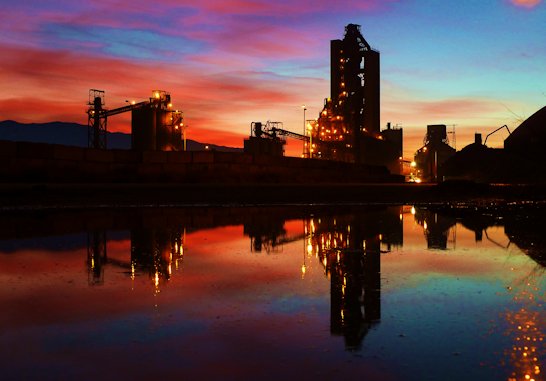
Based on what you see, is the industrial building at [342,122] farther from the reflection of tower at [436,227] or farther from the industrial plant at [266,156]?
the reflection of tower at [436,227]

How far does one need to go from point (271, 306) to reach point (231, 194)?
19451mm

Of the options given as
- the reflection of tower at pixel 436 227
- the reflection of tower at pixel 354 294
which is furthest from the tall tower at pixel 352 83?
the reflection of tower at pixel 354 294

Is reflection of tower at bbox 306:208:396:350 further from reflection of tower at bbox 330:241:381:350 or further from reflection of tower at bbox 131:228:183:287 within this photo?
reflection of tower at bbox 131:228:183:287

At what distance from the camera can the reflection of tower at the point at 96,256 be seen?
7152 millimetres

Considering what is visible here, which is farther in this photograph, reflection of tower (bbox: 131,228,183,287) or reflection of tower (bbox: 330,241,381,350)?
reflection of tower (bbox: 131,228,183,287)

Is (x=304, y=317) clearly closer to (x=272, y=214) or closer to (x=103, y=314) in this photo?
(x=103, y=314)

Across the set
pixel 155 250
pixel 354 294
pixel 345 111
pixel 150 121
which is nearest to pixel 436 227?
pixel 155 250

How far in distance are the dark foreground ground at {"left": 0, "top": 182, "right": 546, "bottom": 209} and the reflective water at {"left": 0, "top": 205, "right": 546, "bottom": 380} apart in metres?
8.52

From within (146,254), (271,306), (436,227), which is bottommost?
(271,306)

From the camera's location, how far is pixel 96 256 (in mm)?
8805

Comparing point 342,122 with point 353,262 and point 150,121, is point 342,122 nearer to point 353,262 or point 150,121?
point 150,121

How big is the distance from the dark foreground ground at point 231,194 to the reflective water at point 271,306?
8.52 metres

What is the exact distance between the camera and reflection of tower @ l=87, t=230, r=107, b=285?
7152mm

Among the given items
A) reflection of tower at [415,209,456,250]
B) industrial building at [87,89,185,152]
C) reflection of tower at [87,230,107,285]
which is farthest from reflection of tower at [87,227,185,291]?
industrial building at [87,89,185,152]
